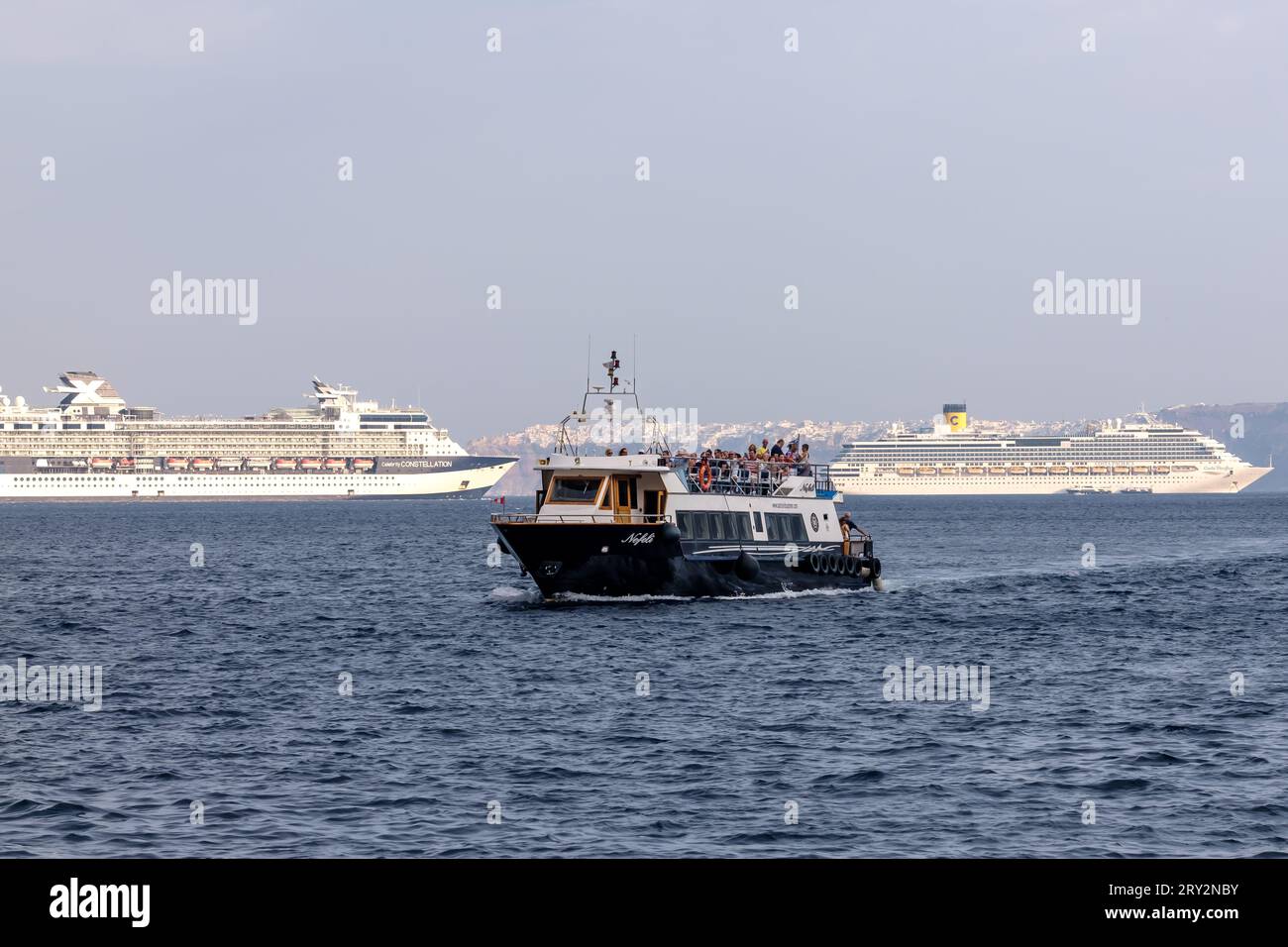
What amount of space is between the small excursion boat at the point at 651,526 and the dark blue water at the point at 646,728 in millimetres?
989

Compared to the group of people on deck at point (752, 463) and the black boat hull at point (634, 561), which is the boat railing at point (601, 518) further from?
the group of people on deck at point (752, 463)

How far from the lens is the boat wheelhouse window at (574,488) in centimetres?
4338

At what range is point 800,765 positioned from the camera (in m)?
22.0

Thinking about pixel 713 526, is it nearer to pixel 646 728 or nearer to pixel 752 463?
pixel 752 463

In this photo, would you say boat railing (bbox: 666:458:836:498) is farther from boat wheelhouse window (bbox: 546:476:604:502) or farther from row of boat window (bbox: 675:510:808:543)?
boat wheelhouse window (bbox: 546:476:604:502)

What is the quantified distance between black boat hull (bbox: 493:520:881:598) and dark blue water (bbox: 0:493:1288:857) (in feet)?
2.42

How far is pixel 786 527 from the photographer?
48.7 m

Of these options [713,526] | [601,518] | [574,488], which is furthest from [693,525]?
[574,488]

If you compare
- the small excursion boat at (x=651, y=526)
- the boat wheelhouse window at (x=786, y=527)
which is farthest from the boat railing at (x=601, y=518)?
the boat wheelhouse window at (x=786, y=527)

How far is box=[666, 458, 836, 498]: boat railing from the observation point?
147 feet

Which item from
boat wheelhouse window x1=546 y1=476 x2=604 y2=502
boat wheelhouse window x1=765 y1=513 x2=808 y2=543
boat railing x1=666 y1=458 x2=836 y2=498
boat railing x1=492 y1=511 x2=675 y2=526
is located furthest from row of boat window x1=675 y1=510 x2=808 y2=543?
boat wheelhouse window x1=546 y1=476 x2=604 y2=502
